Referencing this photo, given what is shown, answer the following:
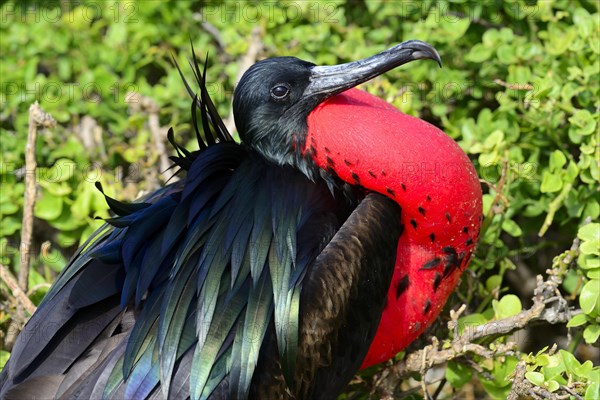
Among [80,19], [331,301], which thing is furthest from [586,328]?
[80,19]

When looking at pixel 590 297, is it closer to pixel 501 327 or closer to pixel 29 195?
pixel 501 327

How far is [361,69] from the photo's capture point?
2264 mm

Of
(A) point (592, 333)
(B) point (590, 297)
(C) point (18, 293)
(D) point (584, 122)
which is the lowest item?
(A) point (592, 333)

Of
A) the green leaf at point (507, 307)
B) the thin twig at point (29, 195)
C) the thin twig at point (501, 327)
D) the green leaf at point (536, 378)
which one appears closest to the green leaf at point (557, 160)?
the thin twig at point (501, 327)

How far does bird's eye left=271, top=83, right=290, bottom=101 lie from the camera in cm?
228

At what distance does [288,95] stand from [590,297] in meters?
0.81

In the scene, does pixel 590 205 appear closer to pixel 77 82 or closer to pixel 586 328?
pixel 586 328

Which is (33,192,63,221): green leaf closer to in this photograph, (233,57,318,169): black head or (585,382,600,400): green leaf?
(233,57,318,169): black head

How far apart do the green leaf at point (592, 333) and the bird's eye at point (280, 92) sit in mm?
869

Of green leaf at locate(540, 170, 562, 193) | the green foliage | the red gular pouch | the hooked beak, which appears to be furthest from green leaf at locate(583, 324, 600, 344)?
the hooked beak

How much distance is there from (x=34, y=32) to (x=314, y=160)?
1657 mm

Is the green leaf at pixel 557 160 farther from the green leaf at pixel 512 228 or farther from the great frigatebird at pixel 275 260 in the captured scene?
the great frigatebird at pixel 275 260

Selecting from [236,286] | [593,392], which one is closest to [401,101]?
[236,286]

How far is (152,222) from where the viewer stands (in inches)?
86.9
